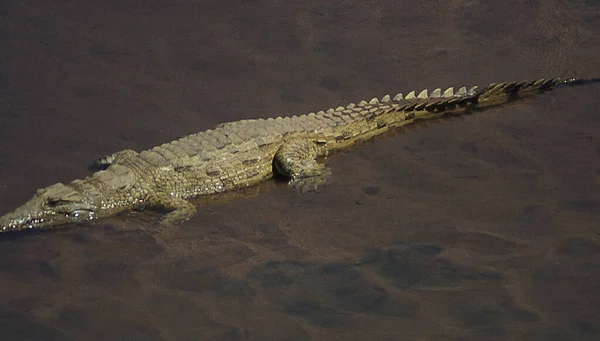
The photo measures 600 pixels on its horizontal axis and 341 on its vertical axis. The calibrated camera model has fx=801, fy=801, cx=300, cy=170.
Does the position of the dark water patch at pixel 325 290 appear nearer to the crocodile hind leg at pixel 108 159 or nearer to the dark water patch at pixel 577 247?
the dark water patch at pixel 577 247

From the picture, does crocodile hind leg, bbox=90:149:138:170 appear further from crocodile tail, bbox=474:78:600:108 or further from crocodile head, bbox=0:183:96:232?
→ crocodile tail, bbox=474:78:600:108

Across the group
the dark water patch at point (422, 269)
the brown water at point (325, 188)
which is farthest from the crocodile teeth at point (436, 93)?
the dark water patch at point (422, 269)

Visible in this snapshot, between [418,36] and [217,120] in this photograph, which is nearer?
[217,120]

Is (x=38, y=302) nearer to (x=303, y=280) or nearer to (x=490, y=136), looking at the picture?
(x=303, y=280)

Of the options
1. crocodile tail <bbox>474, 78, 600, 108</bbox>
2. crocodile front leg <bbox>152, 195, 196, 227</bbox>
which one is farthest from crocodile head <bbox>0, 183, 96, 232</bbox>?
crocodile tail <bbox>474, 78, 600, 108</bbox>

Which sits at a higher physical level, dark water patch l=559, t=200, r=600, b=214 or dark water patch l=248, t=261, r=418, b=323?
dark water patch l=559, t=200, r=600, b=214

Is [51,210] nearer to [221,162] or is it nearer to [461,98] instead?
[221,162]

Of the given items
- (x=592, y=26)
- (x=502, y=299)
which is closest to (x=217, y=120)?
(x=502, y=299)
